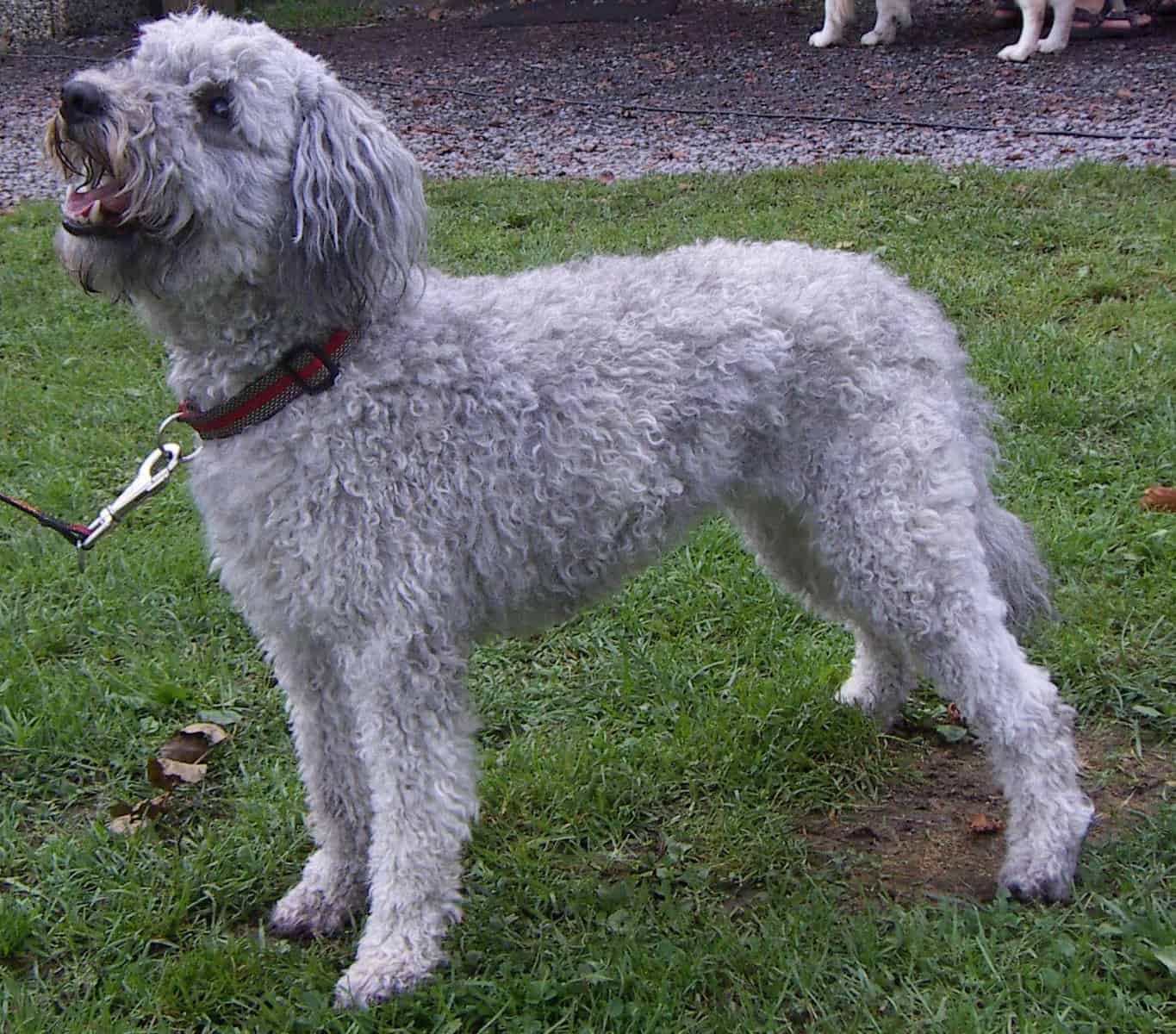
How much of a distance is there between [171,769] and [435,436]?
138 centimetres

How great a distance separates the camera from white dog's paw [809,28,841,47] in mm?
12656

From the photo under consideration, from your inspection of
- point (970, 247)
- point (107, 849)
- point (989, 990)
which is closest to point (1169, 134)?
point (970, 247)

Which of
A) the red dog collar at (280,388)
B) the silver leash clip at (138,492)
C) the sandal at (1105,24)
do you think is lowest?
the sandal at (1105,24)

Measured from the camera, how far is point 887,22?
1245 cm

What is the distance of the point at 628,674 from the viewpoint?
3801 millimetres

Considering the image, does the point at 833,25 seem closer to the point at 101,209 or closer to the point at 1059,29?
the point at 1059,29

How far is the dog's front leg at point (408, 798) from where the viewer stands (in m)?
2.67

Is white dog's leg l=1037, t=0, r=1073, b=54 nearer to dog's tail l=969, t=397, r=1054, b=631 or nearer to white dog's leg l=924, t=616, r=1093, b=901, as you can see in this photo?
dog's tail l=969, t=397, r=1054, b=631

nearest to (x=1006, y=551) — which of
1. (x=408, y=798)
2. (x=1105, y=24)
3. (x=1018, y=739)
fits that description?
(x=1018, y=739)

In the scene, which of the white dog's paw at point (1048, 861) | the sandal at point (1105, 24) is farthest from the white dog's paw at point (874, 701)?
the sandal at point (1105, 24)

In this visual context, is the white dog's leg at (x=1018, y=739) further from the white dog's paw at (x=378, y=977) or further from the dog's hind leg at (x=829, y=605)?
the white dog's paw at (x=378, y=977)

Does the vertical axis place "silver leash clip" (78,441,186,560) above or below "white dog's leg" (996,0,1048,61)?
above

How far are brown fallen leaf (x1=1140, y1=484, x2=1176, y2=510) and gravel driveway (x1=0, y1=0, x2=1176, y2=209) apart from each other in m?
4.47

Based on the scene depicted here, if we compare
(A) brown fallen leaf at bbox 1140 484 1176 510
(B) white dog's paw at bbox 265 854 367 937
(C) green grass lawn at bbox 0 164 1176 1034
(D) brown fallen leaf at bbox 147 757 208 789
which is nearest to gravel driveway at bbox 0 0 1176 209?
(C) green grass lawn at bbox 0 164 1176 1034
